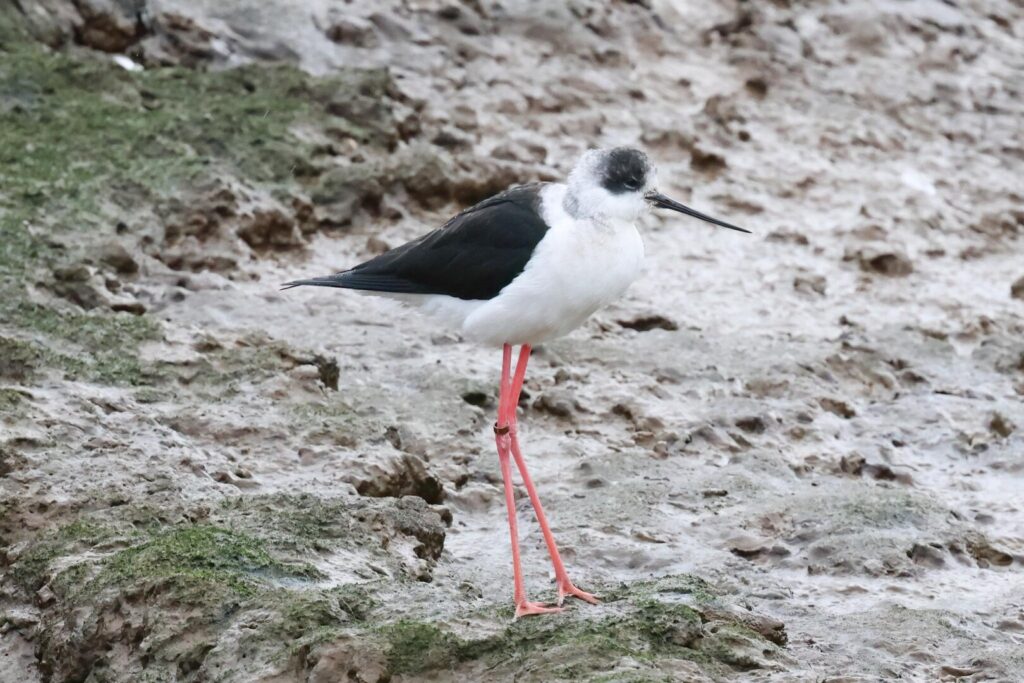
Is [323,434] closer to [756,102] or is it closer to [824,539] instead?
[824,539]

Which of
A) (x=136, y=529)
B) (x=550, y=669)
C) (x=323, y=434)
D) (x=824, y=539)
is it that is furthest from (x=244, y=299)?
(x=550, y=669)

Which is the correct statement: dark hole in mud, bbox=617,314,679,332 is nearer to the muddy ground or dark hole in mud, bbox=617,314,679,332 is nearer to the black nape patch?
the muddy ground

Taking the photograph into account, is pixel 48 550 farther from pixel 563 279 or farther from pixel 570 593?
pixel 563 279

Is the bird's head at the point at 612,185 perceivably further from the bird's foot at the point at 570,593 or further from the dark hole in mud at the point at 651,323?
the dark hole in mud at the point at 651,323

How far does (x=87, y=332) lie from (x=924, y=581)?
3317mm

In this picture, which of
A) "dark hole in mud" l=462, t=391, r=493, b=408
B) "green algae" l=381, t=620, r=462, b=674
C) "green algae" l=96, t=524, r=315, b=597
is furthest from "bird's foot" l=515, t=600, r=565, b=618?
"dark hole in mud" l=462, t=391, r=493, b=408

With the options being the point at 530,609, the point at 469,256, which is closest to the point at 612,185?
the point at 469,256

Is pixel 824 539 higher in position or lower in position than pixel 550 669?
lower

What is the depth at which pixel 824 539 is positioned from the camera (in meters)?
5.54

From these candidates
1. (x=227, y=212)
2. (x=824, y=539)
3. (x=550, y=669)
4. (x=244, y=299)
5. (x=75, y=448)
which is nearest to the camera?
(x=550, y=669)

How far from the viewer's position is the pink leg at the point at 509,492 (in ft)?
14.7

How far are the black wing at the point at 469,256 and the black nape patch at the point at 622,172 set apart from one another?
0.25 m

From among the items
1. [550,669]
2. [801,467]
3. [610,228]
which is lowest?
[801,467]

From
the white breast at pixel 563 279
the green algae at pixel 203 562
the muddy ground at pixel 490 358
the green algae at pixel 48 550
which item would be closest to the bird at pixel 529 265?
the white breast at pixel 563 279
